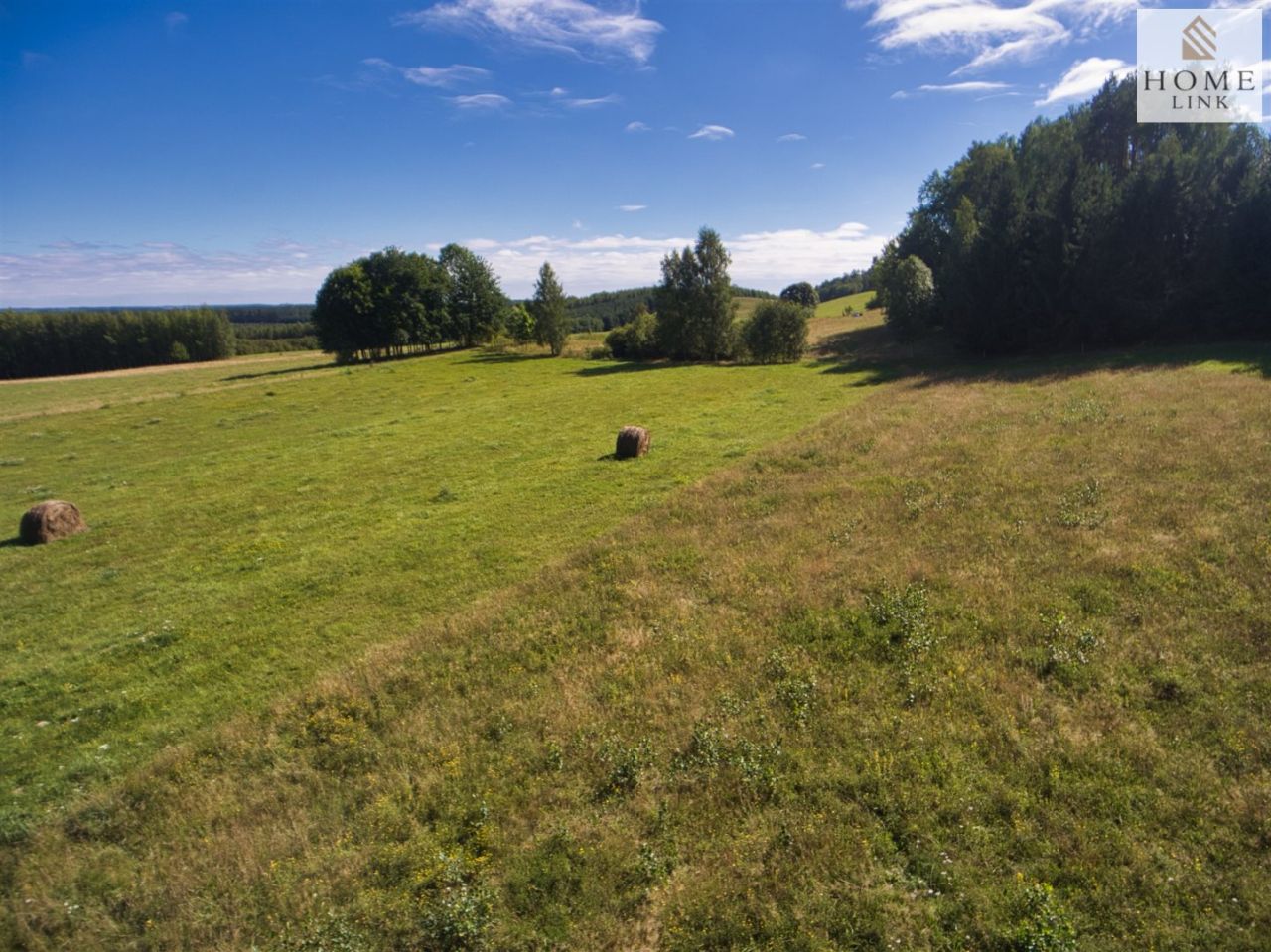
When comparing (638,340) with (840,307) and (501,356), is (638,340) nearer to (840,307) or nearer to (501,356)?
(501,356)

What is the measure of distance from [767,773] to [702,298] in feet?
184

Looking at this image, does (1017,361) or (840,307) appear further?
(840,307)

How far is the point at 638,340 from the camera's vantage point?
210 ft

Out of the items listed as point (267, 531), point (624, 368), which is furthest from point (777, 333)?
point (267, 531)

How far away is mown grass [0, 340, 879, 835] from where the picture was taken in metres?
9.36

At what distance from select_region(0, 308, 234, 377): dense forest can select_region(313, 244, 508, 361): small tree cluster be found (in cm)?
4437

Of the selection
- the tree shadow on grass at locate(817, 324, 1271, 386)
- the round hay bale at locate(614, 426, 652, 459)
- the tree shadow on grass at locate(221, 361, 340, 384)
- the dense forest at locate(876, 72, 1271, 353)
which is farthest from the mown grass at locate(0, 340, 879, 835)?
the tree shadow on grass at locate(221, 361, 340, 384)

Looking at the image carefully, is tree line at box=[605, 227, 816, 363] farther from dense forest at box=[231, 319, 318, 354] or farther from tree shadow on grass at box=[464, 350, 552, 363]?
dense forest at box=[231, 319, 318, 354]

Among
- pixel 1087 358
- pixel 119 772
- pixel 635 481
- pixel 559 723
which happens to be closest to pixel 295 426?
pixel 635 481

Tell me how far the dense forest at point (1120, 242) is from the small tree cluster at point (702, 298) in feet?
66.0

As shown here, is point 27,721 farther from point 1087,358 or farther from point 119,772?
point 1087,358

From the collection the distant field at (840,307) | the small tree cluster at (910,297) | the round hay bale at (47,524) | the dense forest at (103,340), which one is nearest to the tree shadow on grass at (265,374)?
the dense forest at (103,340)

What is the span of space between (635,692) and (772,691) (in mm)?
1985

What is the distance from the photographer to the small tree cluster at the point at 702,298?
189 feet
